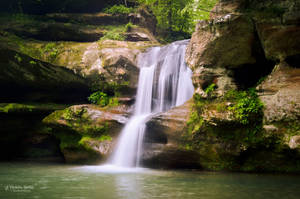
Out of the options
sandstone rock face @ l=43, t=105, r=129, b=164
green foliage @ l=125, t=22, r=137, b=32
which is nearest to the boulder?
sandstone rock face @ l=43, t=105, r=129, b=164

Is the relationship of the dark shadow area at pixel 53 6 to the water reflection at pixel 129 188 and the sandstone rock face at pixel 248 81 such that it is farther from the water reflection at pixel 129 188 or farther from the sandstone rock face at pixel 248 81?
the water reflection at pixel 129 188

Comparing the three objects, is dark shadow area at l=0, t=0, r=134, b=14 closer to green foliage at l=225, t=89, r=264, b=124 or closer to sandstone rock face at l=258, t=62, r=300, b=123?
green foliage at l=225, t=89, r=264, b=124

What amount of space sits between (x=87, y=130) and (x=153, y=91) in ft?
12.0

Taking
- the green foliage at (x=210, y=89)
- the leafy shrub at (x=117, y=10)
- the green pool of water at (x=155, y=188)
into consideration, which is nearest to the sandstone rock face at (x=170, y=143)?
the green foliage at (x=210, y=89)

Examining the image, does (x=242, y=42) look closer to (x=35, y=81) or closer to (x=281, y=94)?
(x=281, y=94)

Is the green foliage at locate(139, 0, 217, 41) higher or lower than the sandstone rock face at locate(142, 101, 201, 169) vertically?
higher

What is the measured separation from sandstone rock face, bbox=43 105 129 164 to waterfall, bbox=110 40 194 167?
583 mm

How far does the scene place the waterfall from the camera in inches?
393

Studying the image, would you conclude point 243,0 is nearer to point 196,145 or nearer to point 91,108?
point 196,145

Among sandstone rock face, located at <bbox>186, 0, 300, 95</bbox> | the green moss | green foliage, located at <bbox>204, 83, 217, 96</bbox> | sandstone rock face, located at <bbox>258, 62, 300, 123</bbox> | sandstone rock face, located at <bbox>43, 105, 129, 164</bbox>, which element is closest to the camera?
sandstone rock face, located at <bbox>258, 62, 300, 123</bbox>

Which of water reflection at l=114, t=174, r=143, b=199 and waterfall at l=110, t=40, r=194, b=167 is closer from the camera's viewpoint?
water reflection at l=114, t=174, r=143, b=199

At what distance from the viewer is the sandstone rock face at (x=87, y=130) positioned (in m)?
10.8

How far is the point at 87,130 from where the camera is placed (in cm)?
1108

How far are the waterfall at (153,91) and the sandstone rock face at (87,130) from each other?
0.58 metres
